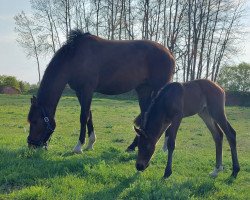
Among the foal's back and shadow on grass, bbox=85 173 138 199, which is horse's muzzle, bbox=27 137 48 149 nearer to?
shadow on grass, bbox=85 173 138 199

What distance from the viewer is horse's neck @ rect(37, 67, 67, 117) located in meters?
8.59

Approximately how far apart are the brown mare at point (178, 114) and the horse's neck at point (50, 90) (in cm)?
262

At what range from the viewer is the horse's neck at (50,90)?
859 centimetres

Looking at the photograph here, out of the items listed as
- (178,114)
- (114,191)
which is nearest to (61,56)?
(178,114)

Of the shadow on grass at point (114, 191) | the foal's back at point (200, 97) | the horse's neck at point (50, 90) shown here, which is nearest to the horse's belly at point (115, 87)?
the horse's neck at point (50, 90)

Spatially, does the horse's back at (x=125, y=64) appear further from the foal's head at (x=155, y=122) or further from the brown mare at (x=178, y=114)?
the foal's head at (x=155, y=122)

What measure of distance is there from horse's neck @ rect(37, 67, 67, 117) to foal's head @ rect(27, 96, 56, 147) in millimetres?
217

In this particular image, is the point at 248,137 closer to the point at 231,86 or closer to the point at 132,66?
the point at 132,66

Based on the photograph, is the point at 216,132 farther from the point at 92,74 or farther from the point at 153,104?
the point at 92,74

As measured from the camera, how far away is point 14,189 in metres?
5.55

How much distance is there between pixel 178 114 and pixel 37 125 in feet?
10.6

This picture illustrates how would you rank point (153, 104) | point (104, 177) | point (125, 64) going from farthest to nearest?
1. point (125, 64)
2. point (153, 104)
3. point (104, 177)

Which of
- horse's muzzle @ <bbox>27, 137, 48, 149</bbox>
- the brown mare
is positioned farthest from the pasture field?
the brown mare

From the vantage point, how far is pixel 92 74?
9.00 meters
